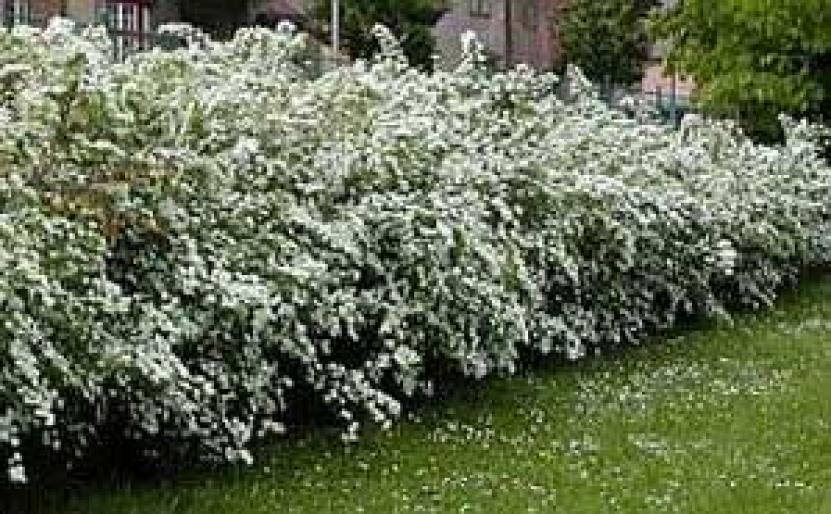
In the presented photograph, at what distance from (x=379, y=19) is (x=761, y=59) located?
19848 mm

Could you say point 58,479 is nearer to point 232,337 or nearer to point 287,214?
point 232,337

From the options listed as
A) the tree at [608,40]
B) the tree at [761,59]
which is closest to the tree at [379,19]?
the tree at [608,40]

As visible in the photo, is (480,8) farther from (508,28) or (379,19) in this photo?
(379,19)

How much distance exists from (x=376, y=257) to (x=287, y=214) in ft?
2.54

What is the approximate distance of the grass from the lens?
325 inches

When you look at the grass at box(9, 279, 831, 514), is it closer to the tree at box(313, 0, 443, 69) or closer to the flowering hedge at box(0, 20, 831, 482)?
the flowering hedge at box(0, 20, 831, 482)

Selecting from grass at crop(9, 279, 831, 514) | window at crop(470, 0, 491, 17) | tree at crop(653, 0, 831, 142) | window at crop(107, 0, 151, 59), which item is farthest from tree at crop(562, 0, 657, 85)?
grass at crop(9, 279, 831, 514)

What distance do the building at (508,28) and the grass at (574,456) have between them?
36.5m

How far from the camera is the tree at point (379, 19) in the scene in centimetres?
4097

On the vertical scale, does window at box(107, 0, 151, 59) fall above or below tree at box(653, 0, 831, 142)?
above

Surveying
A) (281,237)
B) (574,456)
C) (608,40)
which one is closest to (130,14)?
(608,40)

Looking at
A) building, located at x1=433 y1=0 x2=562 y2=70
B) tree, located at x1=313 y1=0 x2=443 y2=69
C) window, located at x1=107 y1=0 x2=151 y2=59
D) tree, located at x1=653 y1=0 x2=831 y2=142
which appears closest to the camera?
tree, located at x1=653 y1=0 x2=831 y2=142

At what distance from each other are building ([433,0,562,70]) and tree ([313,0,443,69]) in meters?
6.16

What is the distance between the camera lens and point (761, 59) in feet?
74.5
